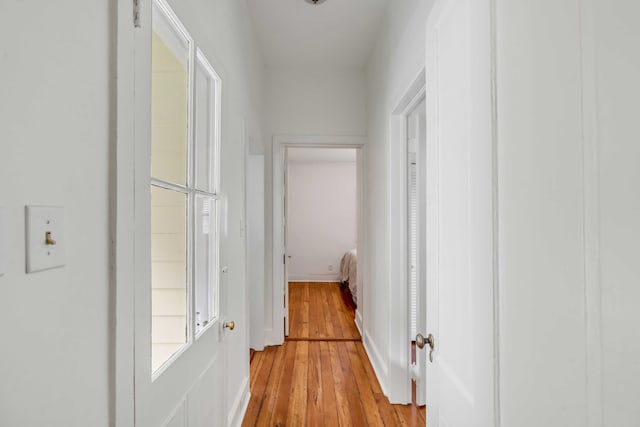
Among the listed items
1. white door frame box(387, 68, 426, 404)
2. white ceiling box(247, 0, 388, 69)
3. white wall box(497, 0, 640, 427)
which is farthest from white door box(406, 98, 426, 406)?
white wall box(497, 0, 640, 427)

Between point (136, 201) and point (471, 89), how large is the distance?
88 cm

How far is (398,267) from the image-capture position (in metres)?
2.34

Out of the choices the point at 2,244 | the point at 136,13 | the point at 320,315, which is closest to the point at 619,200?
the point at 2,244

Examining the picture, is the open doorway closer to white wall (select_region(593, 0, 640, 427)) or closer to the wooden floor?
the wooden floor

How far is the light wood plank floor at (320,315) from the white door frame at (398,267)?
127cm

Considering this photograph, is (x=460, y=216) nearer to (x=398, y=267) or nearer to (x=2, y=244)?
(x=2, y=244)

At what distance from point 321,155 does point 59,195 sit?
19.1 ft

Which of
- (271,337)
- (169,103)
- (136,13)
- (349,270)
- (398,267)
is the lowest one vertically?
(271,337)

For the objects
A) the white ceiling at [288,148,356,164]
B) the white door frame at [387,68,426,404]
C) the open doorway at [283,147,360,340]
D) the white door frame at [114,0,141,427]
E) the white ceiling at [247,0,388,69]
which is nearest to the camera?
the white door frame at [114,0,141,427]

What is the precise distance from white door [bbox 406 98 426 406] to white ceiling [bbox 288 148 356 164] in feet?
11.2

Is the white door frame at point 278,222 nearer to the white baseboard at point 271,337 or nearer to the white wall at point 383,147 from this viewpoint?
the white baseboard at point 271,337

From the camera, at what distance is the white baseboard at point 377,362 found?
246 cm

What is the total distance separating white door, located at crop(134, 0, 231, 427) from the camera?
0.83 meters

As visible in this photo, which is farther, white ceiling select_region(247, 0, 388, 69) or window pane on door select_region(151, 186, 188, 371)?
white ceiling select_region(247, 0, 388, 69)
